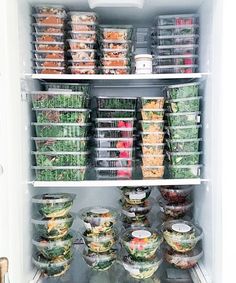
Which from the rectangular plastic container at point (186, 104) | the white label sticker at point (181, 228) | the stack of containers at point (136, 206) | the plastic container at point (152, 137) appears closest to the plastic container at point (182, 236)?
the white label sticker at point (181, 228)

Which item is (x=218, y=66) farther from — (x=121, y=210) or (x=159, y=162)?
(x=121, y=210)

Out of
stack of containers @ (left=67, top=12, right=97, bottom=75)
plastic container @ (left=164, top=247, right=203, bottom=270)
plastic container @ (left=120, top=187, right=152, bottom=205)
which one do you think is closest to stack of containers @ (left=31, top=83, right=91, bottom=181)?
stack of containers @ (left=67, top=12, right=97, bottom=75)

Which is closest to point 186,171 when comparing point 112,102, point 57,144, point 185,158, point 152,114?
point 185,158

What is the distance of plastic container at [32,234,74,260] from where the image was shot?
1.29 m

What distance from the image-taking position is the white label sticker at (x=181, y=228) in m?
1.31

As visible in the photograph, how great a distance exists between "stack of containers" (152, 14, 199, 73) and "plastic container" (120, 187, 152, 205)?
485 mm

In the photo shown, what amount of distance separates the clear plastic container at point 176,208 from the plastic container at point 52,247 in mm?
418

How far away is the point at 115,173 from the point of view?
1.33 m

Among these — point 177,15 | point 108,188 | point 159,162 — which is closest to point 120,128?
point 159,162

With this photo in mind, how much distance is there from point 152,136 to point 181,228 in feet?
1.23

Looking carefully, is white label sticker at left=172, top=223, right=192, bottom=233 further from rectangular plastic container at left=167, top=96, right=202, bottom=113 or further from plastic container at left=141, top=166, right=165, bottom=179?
rectangular plastic container at left=167, top=96, right=202, bottom=113

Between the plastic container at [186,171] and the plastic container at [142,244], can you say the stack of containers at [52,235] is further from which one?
the plastic container at [186,171]

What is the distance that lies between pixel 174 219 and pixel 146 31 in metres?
0.82

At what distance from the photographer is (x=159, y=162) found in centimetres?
132
